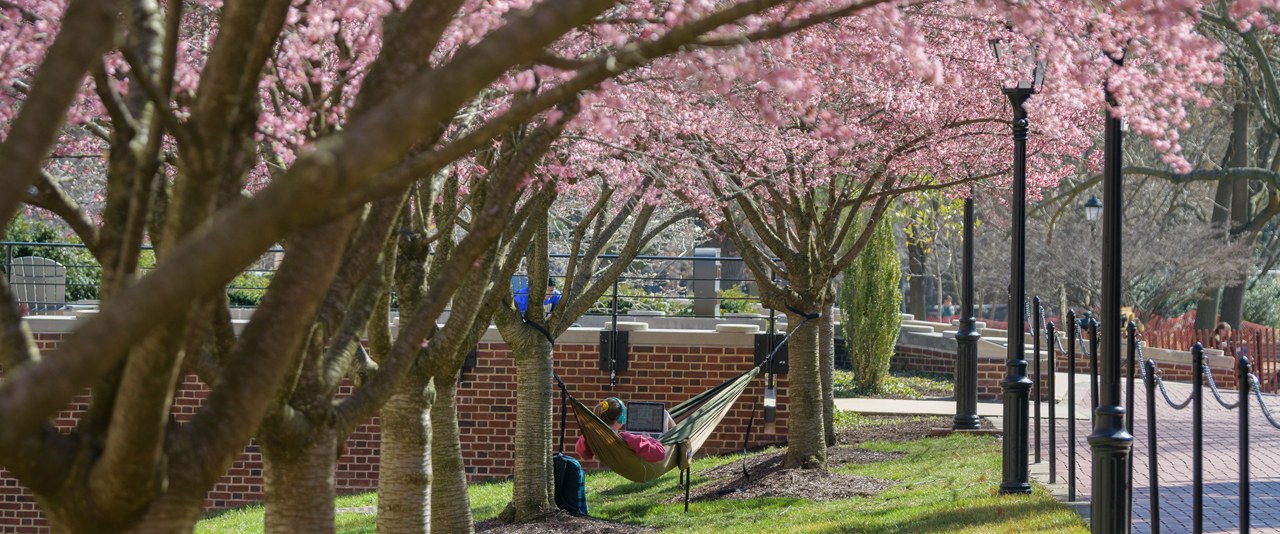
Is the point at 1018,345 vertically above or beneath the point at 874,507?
above

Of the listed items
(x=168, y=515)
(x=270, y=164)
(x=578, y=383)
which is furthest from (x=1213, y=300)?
(x=168, y=515)

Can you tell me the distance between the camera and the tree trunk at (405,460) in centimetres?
536

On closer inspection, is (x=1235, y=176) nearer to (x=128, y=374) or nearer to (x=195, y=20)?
(x=195, y=20)

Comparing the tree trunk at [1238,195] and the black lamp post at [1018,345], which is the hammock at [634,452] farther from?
the tree trunk at [1238,195]

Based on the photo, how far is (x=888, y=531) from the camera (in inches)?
253

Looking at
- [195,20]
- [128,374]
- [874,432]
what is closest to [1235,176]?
[874,432]

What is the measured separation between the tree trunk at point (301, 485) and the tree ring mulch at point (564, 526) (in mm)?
4267

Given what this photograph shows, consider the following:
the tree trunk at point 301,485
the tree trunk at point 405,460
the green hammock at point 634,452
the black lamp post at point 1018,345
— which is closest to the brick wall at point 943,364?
the green hammock at point 634,452

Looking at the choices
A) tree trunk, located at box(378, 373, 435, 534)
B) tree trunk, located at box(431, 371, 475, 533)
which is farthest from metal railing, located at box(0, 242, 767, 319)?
tree trunk, located at box(378, 373, 435, 534)

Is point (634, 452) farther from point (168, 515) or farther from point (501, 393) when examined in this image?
point (168, 515)

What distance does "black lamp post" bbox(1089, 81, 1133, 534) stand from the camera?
198 inches

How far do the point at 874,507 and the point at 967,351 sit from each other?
376 centimetres

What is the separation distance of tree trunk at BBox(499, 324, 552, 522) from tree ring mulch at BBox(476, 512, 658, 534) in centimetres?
12

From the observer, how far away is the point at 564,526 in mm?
7945
